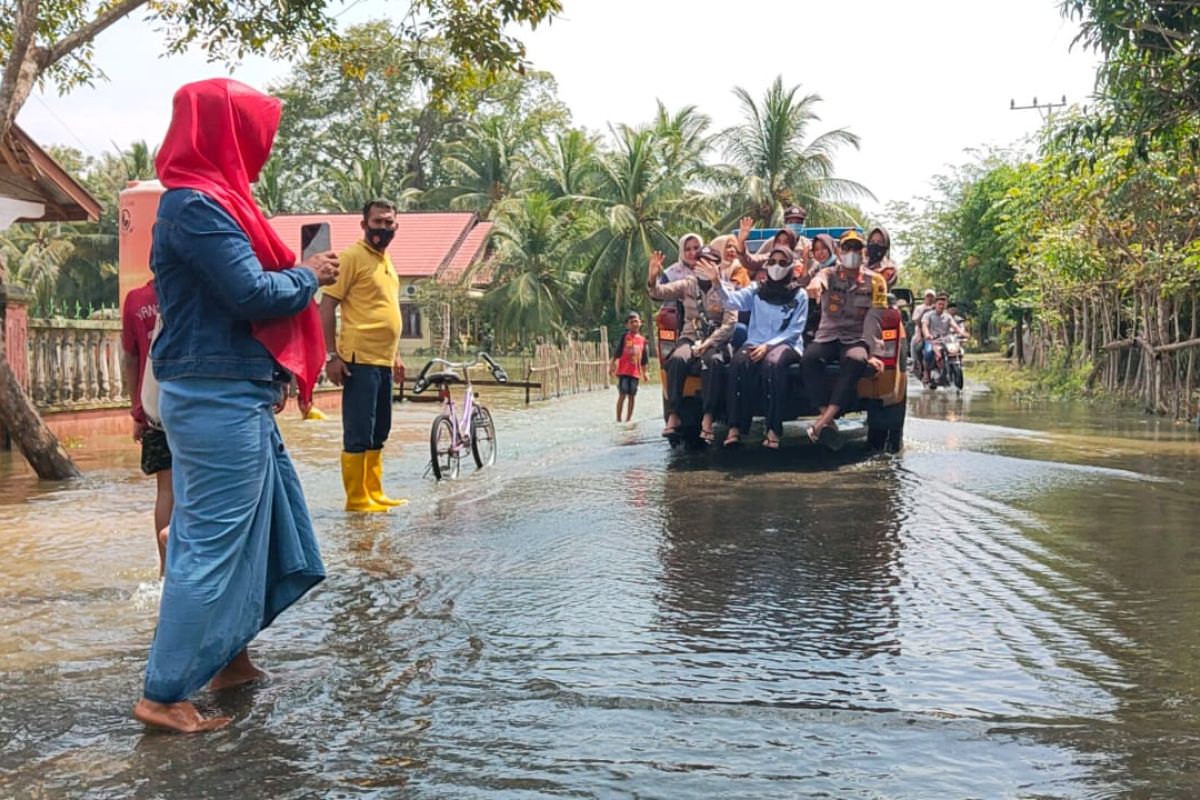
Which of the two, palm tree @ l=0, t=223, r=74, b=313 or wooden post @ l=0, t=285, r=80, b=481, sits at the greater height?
palm tree @ l=0, t=223, r=74, b=313

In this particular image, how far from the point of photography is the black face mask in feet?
25.5

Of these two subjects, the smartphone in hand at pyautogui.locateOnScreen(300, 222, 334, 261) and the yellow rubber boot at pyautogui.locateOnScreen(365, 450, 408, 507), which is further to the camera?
the yellow rubber boot at pyautogui.locateOnScreen(365, 450, 408, 507)

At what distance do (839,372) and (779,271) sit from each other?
1029 millimetres

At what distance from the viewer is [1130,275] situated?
58.6 ft

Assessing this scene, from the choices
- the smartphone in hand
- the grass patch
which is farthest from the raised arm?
the grass patch

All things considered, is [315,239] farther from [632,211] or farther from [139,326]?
[632,211]

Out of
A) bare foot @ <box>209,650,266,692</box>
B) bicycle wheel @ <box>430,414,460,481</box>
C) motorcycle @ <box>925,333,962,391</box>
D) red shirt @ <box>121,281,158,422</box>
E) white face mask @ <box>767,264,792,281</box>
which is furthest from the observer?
motorcycle @ <box>925,333,962,391</box>

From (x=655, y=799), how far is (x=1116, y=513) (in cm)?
556

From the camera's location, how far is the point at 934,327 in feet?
75.7

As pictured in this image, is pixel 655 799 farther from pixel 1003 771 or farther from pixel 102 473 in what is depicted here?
pixel 102 473

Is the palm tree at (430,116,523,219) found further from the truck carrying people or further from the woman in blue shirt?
the woman in blue shirt

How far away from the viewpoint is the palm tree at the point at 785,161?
40.0 metres

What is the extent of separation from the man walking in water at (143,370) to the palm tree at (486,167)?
4682cm

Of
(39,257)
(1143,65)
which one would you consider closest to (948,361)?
(1143,65)
